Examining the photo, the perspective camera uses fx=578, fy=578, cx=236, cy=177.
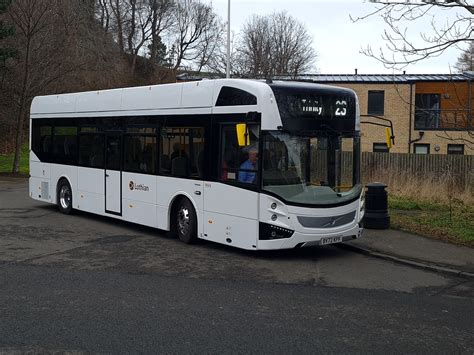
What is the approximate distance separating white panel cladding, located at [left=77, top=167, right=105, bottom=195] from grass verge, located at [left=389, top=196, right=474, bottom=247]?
22.6ft

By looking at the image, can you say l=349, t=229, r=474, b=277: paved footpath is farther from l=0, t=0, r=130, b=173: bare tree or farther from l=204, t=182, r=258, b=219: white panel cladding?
l=0, t=0, r=130, b=173: bare tree

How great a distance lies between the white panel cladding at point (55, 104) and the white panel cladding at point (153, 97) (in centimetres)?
266

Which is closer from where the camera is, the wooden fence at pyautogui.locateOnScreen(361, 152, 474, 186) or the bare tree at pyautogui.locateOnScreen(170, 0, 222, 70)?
the wooden fence at pyautogui.locateOnScreen(361, 152, 474, 186)

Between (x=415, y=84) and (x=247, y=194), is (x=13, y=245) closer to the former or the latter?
(x=247, y=194)

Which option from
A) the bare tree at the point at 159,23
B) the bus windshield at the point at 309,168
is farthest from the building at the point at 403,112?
the bus windshield at the point at 309,168

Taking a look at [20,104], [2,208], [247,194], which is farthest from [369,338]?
[20,104]

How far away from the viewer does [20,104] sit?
27.9m

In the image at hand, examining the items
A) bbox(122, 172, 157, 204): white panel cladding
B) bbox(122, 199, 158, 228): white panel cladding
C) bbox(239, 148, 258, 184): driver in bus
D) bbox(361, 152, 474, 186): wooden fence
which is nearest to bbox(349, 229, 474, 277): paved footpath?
bbox(239, 148, 258, 184): driver in bus

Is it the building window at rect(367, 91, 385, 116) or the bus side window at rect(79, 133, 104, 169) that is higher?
the building window at rect(367, 91, 385, 116)

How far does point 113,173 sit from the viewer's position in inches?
523

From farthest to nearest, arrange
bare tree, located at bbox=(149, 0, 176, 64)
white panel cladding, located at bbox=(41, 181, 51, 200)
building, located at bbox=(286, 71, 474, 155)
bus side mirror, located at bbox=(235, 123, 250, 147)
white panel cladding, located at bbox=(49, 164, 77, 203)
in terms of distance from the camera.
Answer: bare tree, located at bbox=(149, 0, 176, 64) → building, located at bbox=(286, 71, 474, 155) → white panel cladding, located at bbox=(41, 181, 51, 200) → white panel cladding, located at bbox=(49, 164, 77, 203) → bus side mirror, located at bbox=(235, 123, 250, 147)

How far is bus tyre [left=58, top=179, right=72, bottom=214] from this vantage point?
15.3 meters

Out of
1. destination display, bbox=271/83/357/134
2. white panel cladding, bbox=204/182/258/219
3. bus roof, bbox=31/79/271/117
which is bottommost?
white panel cladding, bbox=204/182/258/219

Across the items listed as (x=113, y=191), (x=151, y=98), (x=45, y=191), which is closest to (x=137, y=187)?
(x=113, y=191)
